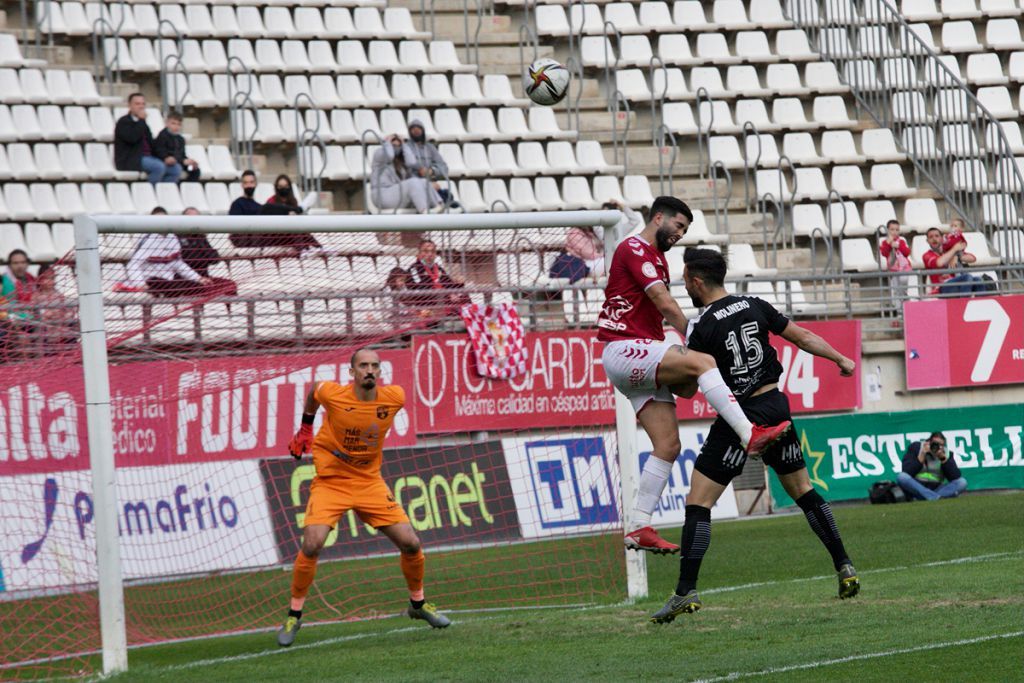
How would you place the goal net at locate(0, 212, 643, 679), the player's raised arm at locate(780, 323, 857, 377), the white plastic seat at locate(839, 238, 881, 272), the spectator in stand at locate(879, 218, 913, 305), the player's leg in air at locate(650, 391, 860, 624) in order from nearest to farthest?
the player's leg in air at locate(650, 391, 860, 624) < the player's raised arm at locate(780, 323, 857, 377) < the goal net at locate(0, 212, 643, 679) < the spectator in stand at locate(879, 218, 913, 305) < the white plastic seat at locate(839, 238, 881, 272)

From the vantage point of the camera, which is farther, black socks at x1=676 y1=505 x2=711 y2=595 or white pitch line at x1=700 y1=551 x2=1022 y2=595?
white pitch line at x1=700 y1=551 x2=1022 y2=595

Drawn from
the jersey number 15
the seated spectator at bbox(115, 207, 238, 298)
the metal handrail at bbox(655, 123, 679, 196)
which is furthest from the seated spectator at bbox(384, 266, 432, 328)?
the metal handrail at bbox(655, 123, 679, 196)

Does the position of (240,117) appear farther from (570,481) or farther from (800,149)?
(570,481)

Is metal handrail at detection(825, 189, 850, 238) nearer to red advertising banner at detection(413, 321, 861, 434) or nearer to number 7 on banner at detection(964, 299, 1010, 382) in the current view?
number 7 on banner at detection(964, 299, 1010, 382)

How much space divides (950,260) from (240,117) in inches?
361

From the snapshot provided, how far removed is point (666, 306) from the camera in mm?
8305

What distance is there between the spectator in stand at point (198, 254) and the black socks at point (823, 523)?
5535 mm

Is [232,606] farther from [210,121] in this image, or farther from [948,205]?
[948,205]

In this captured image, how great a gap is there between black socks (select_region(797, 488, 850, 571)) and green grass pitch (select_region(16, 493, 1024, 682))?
1.25 feet

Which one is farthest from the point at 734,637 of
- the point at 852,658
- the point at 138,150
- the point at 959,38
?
the point at 959,38

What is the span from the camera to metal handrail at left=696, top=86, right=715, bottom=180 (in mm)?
21359

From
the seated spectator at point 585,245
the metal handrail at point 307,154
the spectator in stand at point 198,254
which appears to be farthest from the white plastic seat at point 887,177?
the spectator in stand at point 198,254

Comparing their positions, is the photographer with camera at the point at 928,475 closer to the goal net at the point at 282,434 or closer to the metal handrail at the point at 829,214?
the goal net at the point at 282,434

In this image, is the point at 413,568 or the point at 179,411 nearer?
the point at 413,568
